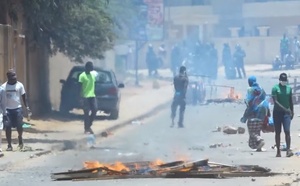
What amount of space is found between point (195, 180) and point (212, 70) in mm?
29594

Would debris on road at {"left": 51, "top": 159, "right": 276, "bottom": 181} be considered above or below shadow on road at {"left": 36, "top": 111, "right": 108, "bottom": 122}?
above

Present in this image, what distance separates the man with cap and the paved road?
228mm

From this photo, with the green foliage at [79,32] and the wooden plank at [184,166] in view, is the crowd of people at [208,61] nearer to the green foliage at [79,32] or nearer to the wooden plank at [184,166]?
the green foliage at [79,32]

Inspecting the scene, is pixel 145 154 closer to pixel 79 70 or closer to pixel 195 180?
pixel 195 180

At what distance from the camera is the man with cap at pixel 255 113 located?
18500 millimetres

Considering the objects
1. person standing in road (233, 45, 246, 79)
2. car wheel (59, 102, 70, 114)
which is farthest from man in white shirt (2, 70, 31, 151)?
person standing in road (233, 45, 246, 79)

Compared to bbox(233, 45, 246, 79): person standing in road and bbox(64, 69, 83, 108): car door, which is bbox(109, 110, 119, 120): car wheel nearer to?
bbox(64, 69, 83, 108): car door

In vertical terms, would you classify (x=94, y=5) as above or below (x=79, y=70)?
above

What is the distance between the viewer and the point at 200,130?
24266 millimetres

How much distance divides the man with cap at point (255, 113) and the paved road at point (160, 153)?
0.75 ft

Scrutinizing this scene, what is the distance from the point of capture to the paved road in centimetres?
1380

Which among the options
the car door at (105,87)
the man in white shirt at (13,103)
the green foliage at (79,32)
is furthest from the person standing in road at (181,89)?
the man in white shirt at (13,103)

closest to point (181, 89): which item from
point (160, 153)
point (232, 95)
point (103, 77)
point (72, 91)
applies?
point (103, 77)

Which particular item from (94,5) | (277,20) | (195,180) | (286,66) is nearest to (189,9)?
(277,20)
